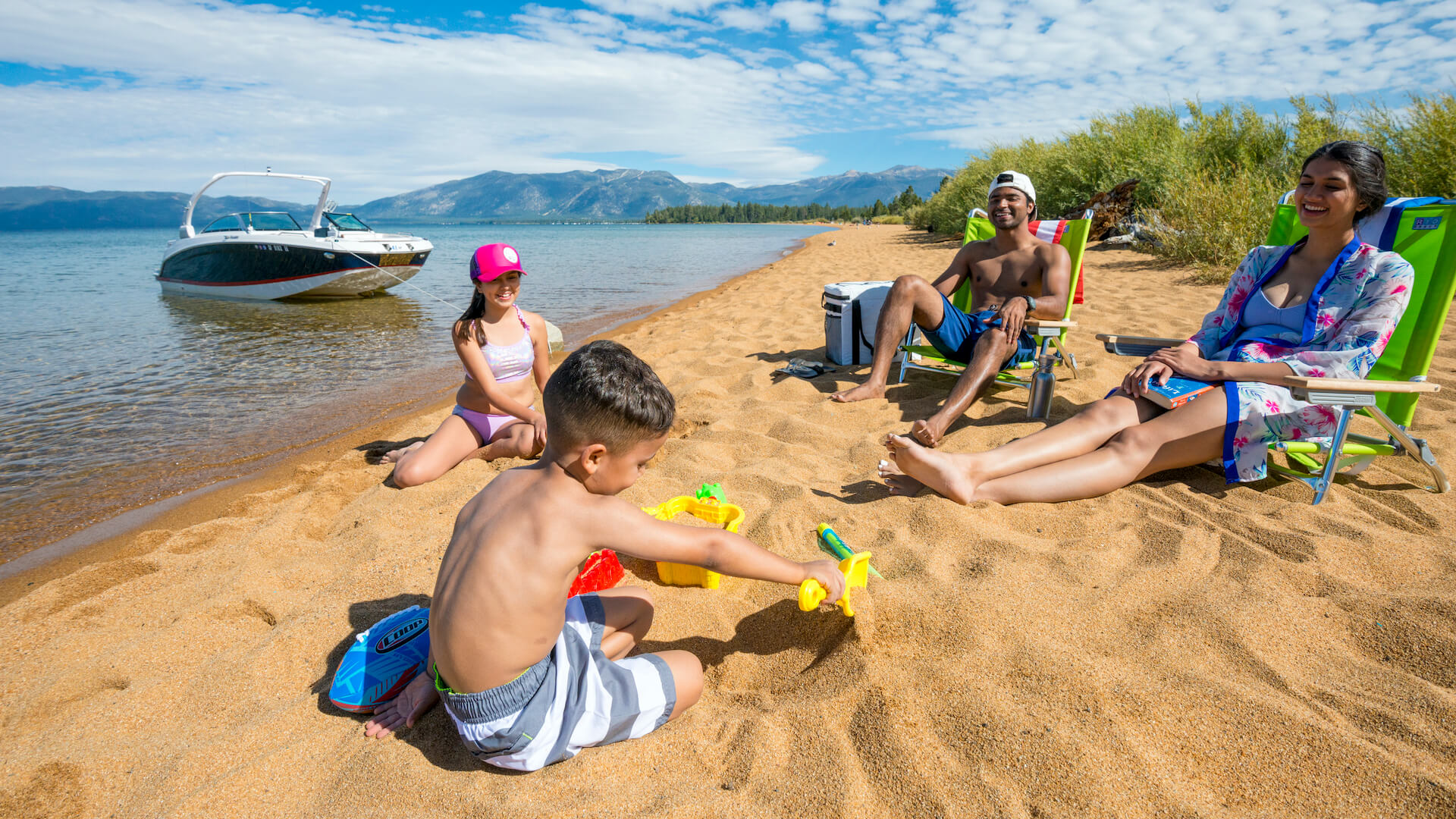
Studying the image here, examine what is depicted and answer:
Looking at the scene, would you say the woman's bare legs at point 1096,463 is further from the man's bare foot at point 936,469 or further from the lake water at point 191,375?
the lake water at point 191,375

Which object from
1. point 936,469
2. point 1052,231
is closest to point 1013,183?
point 1052,231

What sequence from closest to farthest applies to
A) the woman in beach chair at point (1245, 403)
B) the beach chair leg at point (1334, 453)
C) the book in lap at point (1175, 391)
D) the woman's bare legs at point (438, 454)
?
the beach chair leg at point (1334, 453)
the woman in beach chair at point (1245, 403)
the book in lap at point (1175, 391)
the woman's bare legs at point (438, 454)

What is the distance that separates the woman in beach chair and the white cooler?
214cm

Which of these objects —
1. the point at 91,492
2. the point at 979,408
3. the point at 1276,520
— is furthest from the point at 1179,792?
the point at 91,492

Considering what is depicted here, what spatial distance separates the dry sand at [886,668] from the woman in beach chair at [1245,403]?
0.13 m

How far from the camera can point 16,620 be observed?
95.8 inches

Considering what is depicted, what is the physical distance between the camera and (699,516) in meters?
2.66

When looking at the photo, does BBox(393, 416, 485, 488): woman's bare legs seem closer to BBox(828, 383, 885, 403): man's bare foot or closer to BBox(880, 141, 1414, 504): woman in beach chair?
BBox(828, 383, 885, 403): man's bare foot

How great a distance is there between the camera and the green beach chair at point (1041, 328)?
4.04 metres

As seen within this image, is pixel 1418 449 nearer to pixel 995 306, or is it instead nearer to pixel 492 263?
pixel 995 306

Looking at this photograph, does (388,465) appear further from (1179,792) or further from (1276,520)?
(1276,520)

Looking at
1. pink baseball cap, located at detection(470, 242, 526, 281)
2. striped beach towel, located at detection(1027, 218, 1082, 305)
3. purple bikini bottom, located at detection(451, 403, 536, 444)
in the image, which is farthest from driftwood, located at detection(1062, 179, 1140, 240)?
purple bikini bottom, located at detection(451, 403, 536, 444)

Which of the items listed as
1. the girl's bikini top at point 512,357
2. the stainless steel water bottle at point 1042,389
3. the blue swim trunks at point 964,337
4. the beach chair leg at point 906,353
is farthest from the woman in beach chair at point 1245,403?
the girl's bikini top at point 512,357

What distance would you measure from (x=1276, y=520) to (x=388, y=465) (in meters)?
4.19
